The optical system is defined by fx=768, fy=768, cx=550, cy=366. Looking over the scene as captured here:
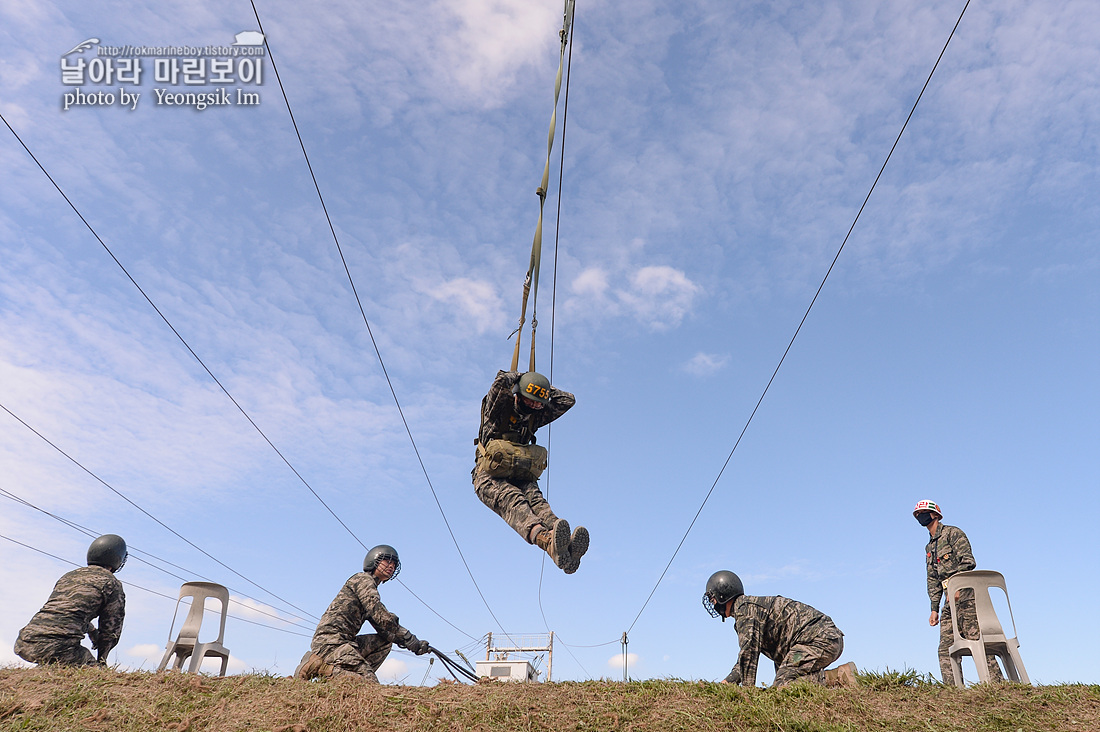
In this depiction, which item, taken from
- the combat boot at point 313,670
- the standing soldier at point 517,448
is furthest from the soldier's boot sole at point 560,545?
the combat boot at point 313,670

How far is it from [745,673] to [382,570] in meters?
5.10

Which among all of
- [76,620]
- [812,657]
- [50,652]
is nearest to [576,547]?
[812,657]

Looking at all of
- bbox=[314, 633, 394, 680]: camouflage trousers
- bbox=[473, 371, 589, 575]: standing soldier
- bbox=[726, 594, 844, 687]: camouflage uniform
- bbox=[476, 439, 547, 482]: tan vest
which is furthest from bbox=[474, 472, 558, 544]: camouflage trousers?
bbox=[726, 594, 844, 687]: camouflage uniform

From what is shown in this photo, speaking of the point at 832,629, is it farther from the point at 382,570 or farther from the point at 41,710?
the point at 41,710

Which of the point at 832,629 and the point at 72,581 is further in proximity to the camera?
the point at 72,581

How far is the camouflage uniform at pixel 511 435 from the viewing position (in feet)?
41.7

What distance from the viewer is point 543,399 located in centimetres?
1284

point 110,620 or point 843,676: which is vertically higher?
point 110,620

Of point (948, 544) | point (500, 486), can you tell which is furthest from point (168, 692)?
point (948, 544)

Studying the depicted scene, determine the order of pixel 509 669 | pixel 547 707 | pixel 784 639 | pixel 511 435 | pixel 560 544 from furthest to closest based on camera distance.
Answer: pixel 509 669
pixel 511 435
pixel 560 544
pixel 784 639
pixel 547 707

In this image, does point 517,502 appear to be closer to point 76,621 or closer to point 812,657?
point 812,657

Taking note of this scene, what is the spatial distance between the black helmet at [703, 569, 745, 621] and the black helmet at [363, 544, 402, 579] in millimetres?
4381

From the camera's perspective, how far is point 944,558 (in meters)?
11.2

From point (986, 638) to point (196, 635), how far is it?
9.87 metres
